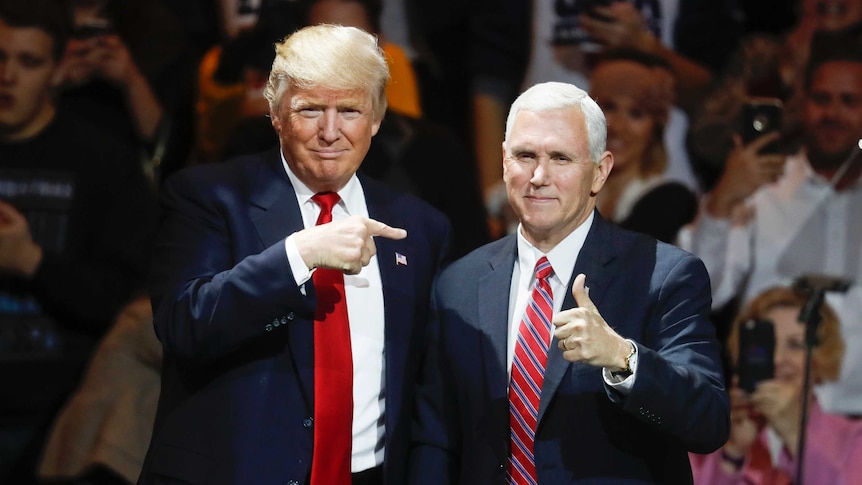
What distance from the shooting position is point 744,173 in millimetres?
3973

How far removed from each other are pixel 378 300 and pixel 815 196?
226 centimetres

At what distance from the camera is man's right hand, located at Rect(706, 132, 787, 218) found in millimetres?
3957

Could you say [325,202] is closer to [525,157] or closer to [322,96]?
[322,96]

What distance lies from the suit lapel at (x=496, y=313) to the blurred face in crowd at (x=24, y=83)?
2188 millimetres

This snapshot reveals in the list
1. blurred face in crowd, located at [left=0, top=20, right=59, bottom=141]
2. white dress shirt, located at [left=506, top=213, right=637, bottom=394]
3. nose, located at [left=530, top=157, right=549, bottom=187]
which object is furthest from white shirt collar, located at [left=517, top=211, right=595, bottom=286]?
blurred face in crowd, located at [left=0, top=20, right=59, bottom=141]

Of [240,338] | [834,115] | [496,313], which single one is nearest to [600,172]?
[496,313]

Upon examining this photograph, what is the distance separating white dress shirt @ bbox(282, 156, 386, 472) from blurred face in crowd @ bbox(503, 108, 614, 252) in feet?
1.02

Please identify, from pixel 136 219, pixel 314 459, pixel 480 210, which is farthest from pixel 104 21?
pixel 314 459

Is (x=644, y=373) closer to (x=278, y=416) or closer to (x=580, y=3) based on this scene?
(x=278, y=416)

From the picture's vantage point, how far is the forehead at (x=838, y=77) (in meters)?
3.94

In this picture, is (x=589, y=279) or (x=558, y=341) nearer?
(x=558, y=341)

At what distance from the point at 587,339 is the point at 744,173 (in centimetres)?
236

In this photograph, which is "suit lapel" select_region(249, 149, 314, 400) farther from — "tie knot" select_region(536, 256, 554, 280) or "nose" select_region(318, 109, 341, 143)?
"tie knot" select_region(536, 256, 554, 280)

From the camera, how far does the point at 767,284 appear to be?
12.7 feet
